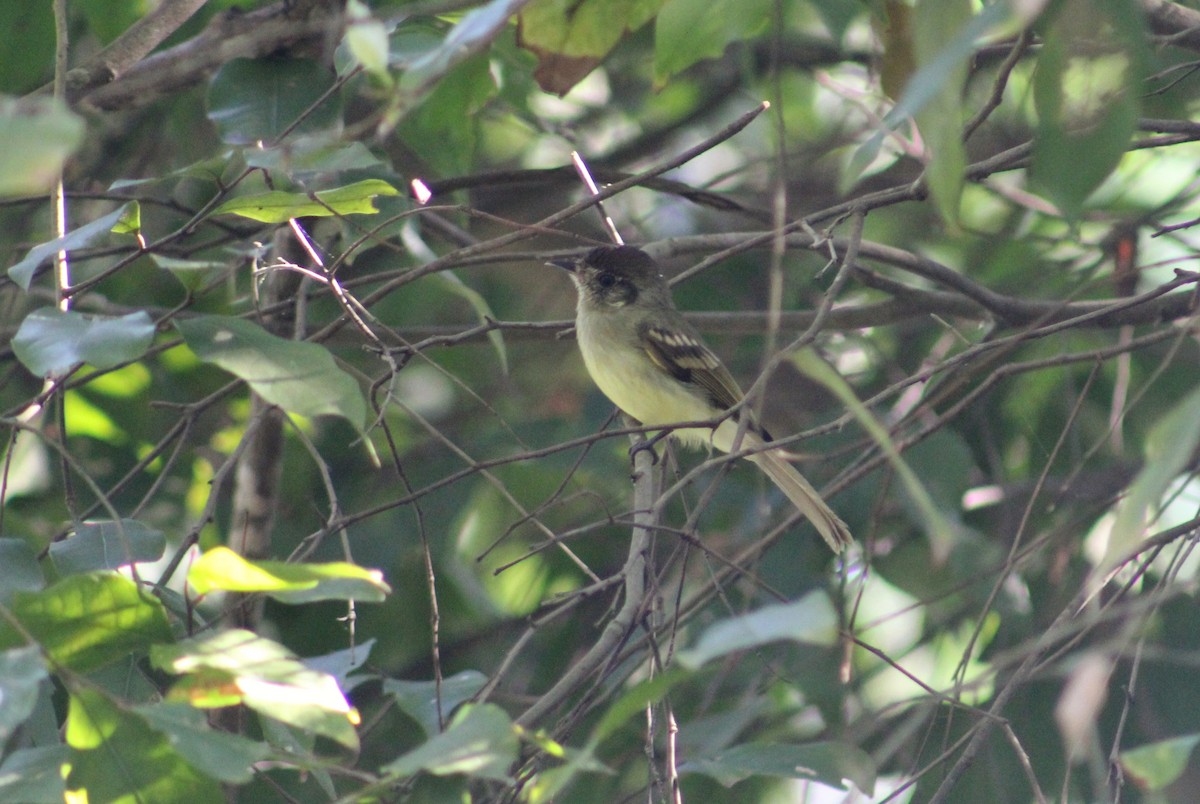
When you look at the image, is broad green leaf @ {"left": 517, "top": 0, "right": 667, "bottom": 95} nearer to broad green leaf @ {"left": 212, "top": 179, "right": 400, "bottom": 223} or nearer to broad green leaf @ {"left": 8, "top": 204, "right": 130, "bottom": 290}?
broad green leaf @ {"left": 212, "top": 179, "right": 400, "bottom": 223}

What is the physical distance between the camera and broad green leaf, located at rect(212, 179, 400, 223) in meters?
2.75

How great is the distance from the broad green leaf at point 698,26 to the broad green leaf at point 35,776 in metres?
2.04

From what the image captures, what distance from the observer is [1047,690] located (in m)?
4.37

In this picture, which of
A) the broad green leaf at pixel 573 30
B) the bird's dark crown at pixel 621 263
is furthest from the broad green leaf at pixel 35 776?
the bird's dark crown at pixel 621 263

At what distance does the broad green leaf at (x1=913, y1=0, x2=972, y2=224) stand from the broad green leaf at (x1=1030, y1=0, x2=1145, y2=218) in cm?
16

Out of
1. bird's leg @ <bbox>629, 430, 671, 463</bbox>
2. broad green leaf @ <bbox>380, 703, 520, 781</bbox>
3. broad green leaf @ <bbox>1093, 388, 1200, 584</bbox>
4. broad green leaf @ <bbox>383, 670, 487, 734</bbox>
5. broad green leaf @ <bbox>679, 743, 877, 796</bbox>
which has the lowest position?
bird's leg @ <bbox>629, 430, 671, 463</bbox>

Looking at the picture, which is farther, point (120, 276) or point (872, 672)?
point (120, 276)

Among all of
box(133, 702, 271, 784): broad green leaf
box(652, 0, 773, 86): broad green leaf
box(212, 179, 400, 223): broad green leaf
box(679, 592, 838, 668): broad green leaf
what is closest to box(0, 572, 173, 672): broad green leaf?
box(133, 702, 271, 784): broad green leaf

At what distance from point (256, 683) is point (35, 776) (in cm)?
37

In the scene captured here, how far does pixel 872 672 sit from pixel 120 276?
3.35m

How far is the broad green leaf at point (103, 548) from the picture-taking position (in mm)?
2693

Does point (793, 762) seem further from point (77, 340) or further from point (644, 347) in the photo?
point (644, 347)

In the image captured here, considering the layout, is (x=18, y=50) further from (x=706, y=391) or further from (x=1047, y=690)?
(x=1047, y=690)

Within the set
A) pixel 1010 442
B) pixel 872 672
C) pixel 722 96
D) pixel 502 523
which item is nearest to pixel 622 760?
pixel 872 672
